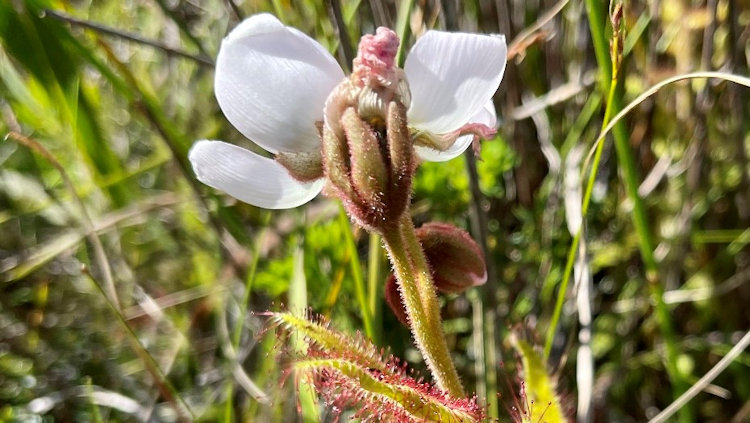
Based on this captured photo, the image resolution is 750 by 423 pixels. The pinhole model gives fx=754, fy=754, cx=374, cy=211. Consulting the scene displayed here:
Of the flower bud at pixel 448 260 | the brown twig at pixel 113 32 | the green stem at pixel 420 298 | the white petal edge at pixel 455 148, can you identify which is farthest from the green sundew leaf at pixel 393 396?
the brown twig at pixel 113 32

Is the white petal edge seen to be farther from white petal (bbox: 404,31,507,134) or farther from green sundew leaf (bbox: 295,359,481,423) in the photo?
green sundew leaf (bbox: 295,359,481,423)

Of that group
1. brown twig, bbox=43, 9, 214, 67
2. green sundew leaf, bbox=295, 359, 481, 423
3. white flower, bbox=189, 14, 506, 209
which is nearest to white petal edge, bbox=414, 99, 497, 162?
white flower, bbox=189, 14, 506, 209

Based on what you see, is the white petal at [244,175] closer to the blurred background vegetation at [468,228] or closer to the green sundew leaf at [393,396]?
the green sundew leaf at [393,396]

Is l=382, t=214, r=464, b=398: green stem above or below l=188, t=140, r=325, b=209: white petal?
below

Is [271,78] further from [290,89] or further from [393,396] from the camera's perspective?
[393,396]

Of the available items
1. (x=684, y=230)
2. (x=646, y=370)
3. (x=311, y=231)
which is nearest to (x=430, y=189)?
(x=311, y=231)
